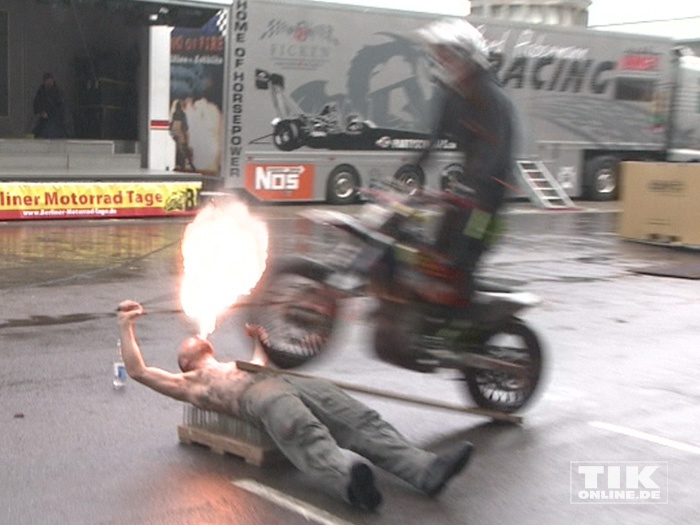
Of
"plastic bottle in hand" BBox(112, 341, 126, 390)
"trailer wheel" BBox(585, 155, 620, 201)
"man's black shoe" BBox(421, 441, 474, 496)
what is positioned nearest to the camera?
"man's black shoe" BBox(421, 441, 474, 496)

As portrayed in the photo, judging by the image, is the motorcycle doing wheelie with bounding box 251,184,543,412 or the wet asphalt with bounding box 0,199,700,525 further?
the motorcycle doing wheelie with bounding box 251,184,543,412

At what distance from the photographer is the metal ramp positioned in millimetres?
25500

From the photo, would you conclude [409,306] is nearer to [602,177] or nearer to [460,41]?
[460,41]

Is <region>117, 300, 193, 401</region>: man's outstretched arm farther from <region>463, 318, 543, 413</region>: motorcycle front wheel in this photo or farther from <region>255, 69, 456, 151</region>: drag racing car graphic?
<region>255, 69, 456, 151</region>: drag racing car graphic

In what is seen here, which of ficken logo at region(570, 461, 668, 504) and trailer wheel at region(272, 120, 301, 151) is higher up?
trailer wheel at region(272, 120, 301, 151)

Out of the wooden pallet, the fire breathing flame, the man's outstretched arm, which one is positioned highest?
the fire breathing flame

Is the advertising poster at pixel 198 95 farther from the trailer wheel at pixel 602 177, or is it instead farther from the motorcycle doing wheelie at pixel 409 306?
the motorcycle doing wheelie at pixel 409 306

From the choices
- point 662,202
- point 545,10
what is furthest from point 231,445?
point 545,10

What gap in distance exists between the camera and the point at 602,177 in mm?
27797

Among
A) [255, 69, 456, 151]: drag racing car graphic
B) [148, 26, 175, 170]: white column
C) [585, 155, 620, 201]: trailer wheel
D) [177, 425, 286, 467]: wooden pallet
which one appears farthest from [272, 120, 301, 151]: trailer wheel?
[177, 425, 286, 467]: wooden pallet

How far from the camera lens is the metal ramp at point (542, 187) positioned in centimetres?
2550

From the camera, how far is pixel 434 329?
641cm

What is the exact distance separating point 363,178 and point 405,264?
16.9 m

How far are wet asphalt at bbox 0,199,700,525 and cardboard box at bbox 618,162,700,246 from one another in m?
4.83
